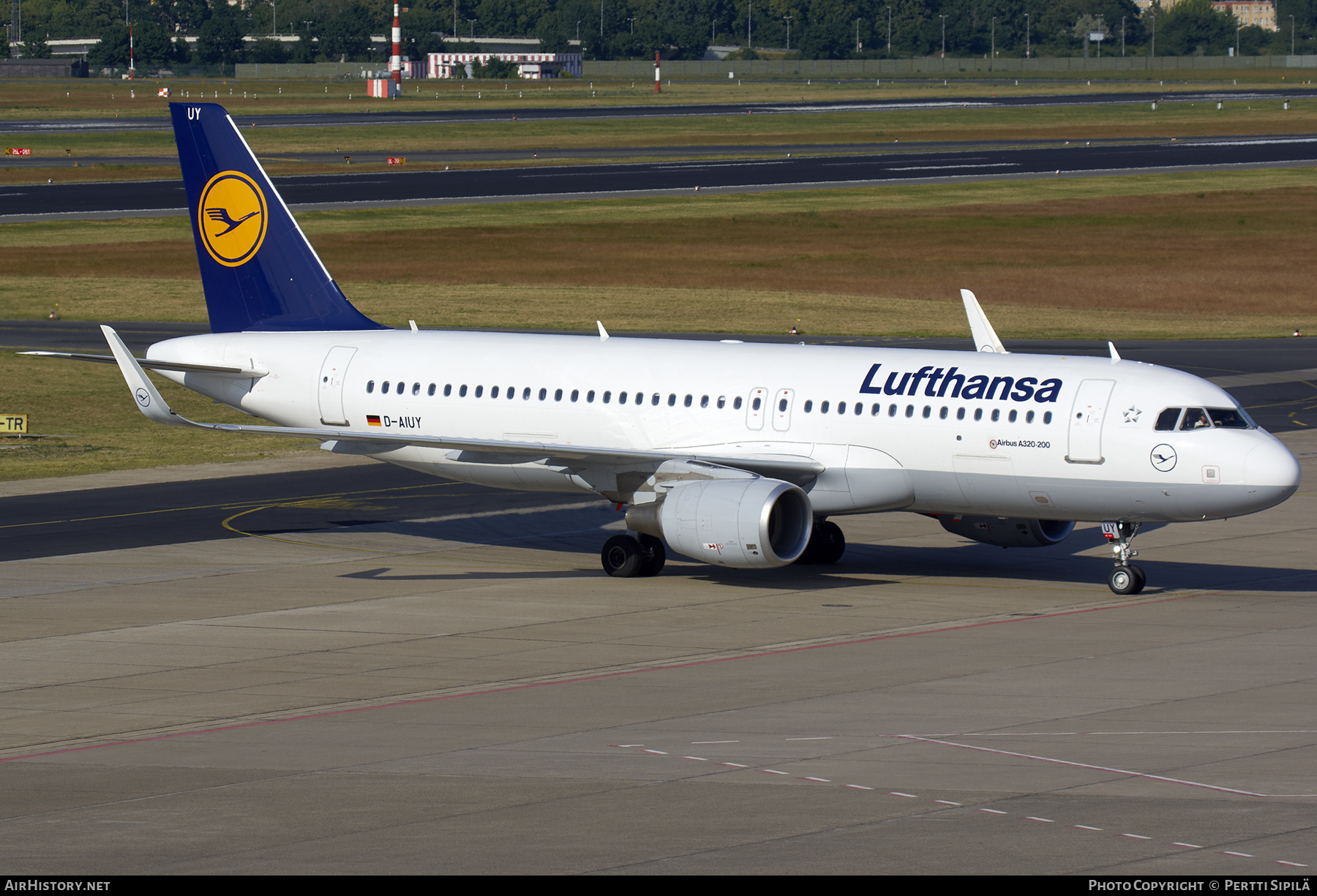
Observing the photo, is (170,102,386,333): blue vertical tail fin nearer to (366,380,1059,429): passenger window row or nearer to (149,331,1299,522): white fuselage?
(149,331,1299,522): white fuselage

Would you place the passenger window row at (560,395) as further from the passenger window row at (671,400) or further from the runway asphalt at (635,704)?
the runway asphalt at (635,704)

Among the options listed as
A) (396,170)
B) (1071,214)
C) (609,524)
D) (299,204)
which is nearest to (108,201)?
(299,204)

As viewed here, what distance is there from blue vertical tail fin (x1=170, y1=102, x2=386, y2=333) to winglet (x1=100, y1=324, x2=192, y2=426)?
610cm

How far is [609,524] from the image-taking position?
4547cm

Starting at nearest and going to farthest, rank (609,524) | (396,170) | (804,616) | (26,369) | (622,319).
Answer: (804,616) → (609,524) → (26,369) → (622,319) → (396,170)

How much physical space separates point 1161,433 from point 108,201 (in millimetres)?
101749

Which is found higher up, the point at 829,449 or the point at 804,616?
the point at 829,449

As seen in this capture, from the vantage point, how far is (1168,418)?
34.1 metres

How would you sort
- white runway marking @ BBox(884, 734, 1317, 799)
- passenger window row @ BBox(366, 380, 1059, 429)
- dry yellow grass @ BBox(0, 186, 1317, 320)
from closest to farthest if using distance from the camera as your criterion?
white runway marking @ BBox(884, 734, 1317, 799)
passenger window row @ BBox(366, 380, 1059, 429)
dry yellow grass @ BBox(0, 186, 1317, 320)

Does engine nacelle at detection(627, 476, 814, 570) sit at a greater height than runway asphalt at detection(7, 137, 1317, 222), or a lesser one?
lesser

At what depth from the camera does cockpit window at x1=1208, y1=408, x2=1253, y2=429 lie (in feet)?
112

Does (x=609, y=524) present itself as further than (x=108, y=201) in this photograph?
No

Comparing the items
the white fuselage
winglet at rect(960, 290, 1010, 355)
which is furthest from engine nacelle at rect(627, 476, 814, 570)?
winglet at rect(960, 290, 1010, 355)

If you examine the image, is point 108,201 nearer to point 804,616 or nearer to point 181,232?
point 181,232
